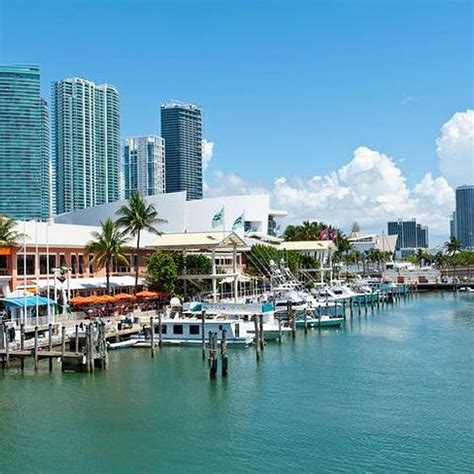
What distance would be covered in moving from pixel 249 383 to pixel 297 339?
22.0 metres

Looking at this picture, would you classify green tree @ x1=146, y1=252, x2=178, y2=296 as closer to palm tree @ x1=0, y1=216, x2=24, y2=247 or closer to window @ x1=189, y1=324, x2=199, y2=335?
palm tree @ x1=0, y1=216, x2=24, y2=247

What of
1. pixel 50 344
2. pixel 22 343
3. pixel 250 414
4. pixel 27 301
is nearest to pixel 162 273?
pixel 27 301

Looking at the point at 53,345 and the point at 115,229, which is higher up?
the point at 115,229

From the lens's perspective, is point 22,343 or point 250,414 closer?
point 250,414

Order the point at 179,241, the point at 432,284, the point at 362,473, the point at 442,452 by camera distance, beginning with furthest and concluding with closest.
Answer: the point at 432,284
the point at 179,241
the point at 442,452
the point at 362,473

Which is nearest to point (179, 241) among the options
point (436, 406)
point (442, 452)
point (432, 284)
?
point (436, 406)

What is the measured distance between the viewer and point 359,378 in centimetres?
4609

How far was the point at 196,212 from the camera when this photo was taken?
145 metres

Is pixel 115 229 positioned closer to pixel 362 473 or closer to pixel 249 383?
pixel 249 383

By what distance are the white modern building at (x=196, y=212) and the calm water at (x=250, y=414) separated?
83.5 m

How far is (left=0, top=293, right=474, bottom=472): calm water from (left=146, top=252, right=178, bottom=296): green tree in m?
23.4

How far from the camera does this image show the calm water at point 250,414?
30062 mm

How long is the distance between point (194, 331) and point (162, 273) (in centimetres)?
2107

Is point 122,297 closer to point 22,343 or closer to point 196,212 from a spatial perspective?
point 22,343
